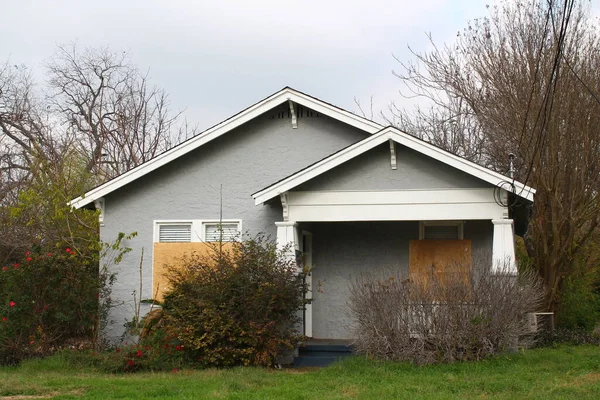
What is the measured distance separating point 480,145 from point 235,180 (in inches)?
422

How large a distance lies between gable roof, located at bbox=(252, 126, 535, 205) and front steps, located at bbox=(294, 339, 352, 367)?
285cm

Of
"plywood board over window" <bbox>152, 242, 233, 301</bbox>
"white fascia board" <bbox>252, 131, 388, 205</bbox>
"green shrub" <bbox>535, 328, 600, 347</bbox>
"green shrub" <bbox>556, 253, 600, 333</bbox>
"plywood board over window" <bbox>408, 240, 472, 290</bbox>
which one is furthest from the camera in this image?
"green shrub" <bbox>556, 253, 600, 333</bbox>

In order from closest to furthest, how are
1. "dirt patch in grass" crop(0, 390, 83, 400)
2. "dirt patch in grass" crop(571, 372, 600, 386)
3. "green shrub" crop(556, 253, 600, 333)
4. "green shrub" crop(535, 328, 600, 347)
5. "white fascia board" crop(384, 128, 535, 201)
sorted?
"dirt patch in grass" crop(0, 390, 83, 400), "dirt patch in grass" crop(571, 372, 600, 386), "white fascia board" crop(384, 128, 535, 201), "green shrub" crop(535, 328, 600, 347), "green shrub" crop(556, 253, 600, 333)

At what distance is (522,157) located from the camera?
61.3 ft

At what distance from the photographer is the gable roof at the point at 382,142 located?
1288cm

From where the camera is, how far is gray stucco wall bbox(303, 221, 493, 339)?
1519cm

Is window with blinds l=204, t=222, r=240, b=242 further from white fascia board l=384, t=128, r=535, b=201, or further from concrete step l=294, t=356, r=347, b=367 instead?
white fascia board l=384, t=128, r=535, b=201

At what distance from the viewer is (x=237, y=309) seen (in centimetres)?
1261

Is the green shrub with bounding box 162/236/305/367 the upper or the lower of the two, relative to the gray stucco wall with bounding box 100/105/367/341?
lower

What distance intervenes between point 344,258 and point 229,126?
3.52 meters

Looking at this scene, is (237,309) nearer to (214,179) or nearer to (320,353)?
(320,353)

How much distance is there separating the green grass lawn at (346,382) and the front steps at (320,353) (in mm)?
905

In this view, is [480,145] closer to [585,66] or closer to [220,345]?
[585,66]

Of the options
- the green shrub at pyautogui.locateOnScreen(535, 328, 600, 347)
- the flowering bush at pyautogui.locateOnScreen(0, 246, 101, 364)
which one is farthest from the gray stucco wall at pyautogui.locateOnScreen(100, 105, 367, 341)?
the green shrub at pyautogui.locateOnScreen(535, 328, 600, 347)
